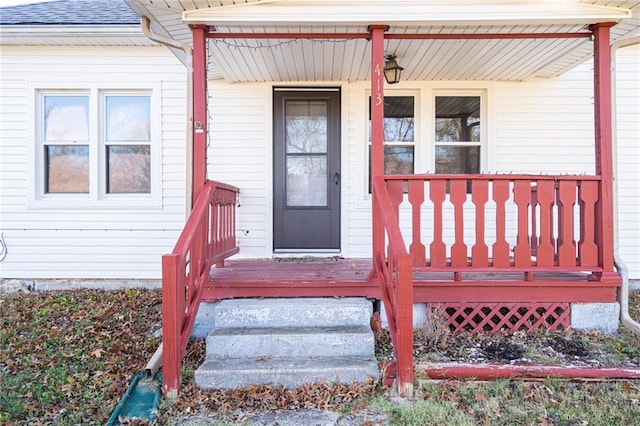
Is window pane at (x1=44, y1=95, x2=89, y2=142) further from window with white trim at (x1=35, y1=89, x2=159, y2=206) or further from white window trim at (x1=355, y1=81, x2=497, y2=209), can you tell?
white window trim at (x1=355, y1=81, x2=497, y2=209)

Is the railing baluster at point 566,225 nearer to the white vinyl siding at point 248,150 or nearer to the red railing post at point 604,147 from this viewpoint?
the red railing post at point 604,147

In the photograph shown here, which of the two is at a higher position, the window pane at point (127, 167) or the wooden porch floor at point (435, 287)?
the window pane at point (127, 167)

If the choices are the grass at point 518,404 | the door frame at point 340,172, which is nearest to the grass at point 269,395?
the grass at point 518,404

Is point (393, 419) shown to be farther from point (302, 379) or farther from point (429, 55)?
point (429, 55)

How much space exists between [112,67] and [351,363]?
4.72 m

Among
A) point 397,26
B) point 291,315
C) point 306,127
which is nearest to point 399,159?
point 306,127

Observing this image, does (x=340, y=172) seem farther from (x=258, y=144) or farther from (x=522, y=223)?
(x=522, y=223)

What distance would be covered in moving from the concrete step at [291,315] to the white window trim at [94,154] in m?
2.66

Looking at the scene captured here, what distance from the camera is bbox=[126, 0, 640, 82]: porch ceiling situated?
337 cm

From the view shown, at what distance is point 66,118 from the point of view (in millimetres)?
5383

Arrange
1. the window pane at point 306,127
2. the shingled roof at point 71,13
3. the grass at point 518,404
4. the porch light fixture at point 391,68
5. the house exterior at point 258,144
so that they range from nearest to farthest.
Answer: the grass at point 518,404
the porch light fixture at point 391,68
the shingled roof at point 71,13
the house exterior at point 258,144
the window pane at point 306,127

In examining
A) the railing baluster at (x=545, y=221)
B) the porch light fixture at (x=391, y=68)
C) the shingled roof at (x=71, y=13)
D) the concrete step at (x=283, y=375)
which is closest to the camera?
the concrete step at (x=283, y=375)

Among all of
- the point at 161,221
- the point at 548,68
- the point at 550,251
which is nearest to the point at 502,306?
the point at 550,251

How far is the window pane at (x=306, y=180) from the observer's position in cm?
536
